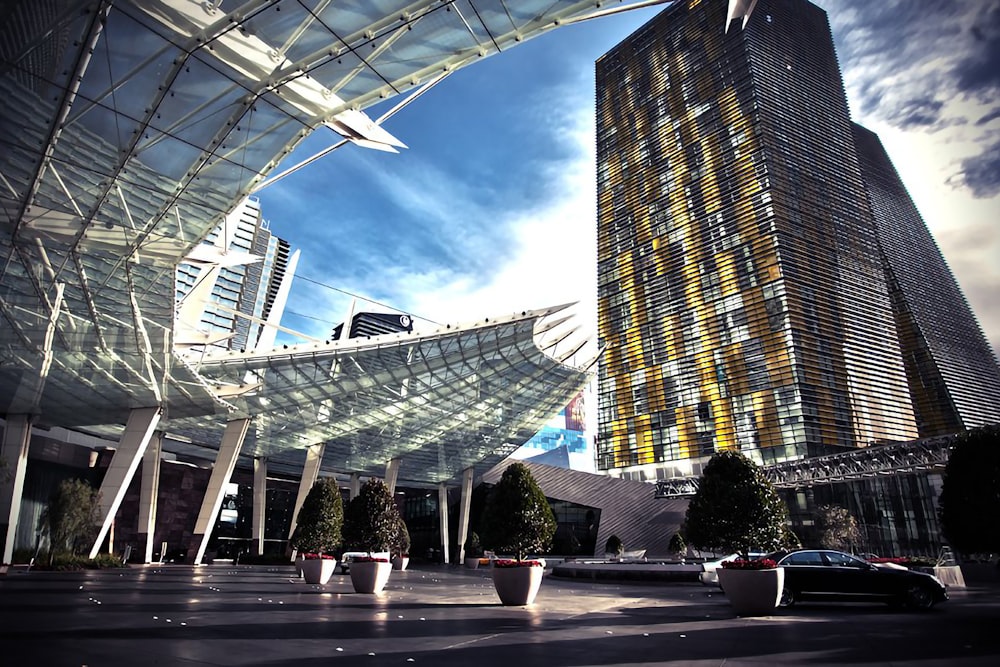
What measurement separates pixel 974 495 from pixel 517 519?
11.3 meters

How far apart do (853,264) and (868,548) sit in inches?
2371

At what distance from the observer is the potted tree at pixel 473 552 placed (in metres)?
53.6

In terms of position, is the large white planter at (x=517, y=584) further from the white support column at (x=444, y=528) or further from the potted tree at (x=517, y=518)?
the white support column at (x=444, y=528)

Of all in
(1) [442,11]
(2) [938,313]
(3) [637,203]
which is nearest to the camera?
(1) [442,11]

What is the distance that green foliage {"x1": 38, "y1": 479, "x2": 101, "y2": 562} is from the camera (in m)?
29.7

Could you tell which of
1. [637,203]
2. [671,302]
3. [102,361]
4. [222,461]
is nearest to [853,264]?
[671,302]

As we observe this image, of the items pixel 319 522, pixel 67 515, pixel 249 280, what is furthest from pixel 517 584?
pixel 249 280

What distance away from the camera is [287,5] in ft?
44.6

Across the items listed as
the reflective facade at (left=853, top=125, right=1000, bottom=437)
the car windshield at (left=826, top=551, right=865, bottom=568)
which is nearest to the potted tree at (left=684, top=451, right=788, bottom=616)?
the car windshield at (left=826, top=551, right=865, bottom=568)

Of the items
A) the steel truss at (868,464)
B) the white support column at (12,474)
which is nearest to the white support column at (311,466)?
the white support column at (12,474)

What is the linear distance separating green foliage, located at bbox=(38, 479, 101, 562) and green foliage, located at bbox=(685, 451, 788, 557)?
3023 cm

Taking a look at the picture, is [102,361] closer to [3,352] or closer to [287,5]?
[3,352]

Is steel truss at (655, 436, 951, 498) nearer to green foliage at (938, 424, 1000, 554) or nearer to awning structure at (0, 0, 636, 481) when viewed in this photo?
green foliage at (938, 424, 1000, 554)

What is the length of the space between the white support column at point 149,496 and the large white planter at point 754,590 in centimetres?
3983
